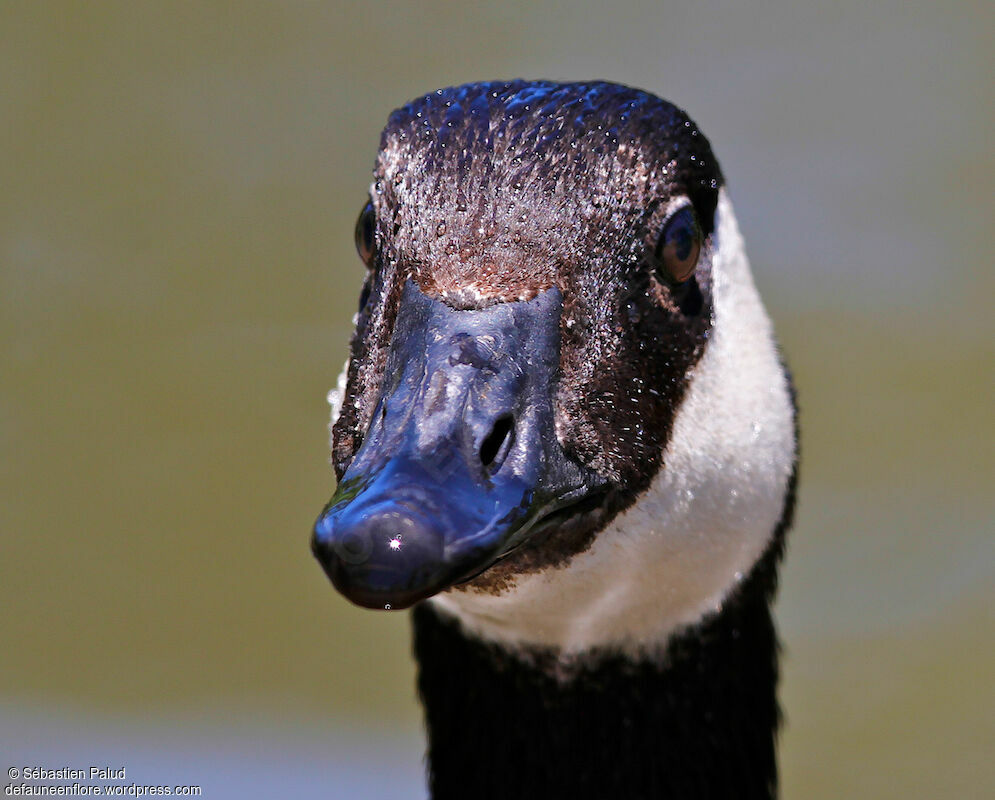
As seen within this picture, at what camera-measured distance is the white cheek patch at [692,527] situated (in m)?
3.13

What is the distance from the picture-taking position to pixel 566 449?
2.81 m

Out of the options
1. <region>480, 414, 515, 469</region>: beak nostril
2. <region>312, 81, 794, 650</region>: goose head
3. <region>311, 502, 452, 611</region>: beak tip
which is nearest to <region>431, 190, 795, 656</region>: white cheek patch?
<region>312, 81, 794, 650</region>: goose head

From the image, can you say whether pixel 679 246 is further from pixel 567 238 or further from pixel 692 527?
pixel 692 527

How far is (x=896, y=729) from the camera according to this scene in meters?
6.08

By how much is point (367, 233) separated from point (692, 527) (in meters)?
0.92

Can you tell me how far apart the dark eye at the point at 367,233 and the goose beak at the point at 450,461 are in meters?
0.35

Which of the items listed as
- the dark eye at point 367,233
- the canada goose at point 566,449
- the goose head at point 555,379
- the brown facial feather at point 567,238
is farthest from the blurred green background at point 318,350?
the brown facial feather at point 567,238

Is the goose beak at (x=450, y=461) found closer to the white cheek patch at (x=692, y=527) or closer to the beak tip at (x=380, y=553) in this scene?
the beak tip at (x=380, y=553)

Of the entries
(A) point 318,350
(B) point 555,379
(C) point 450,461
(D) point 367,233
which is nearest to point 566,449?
(B) point 555,379

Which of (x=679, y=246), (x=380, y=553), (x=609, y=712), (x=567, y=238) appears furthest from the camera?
(x=609, y=712)

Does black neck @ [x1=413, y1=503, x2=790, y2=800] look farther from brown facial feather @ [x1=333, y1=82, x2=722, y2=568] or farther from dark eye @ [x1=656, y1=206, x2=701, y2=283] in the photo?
dark eye @ [x1=656, y1=206, x2=701, y2=283]

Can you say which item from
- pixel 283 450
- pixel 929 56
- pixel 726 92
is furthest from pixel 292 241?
pixel 929 56

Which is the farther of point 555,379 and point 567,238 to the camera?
point 567,238

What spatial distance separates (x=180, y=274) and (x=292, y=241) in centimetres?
54
